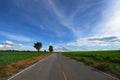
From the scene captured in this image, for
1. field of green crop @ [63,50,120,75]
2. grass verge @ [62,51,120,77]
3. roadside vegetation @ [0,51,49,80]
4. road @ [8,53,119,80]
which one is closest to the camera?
road @ [8,53,119,80]

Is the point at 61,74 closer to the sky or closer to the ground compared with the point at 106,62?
closer to the ground

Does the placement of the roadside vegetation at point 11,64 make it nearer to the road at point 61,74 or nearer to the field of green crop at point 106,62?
the road at point 61,74

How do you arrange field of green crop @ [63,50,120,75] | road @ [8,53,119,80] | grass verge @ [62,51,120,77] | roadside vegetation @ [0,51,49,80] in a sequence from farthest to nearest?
1. field of green crop @ [63,50,120,75]
2. grass verge @ [62,51,120,77]
3. roadside vegetation @ [0,51,49,80]
4. road @ [8,53,119,80]

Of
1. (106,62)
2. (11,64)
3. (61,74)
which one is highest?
(106,62)

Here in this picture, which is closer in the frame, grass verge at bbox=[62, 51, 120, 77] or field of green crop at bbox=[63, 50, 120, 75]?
grass verge at bbox=[62, 51, 120, 77]

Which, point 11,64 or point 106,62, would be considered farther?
point 106,62

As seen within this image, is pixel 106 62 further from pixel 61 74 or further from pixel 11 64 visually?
pixel 61 74

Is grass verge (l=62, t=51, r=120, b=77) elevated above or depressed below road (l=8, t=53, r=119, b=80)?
above

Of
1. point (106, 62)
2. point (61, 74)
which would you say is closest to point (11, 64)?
point (61, 74)

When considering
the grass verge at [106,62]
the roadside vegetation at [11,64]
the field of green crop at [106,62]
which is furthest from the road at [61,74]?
the field of green crop at [106,62]

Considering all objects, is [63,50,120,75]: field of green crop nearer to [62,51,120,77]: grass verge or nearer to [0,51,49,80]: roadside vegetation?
[62,51,120,77]: grass verge

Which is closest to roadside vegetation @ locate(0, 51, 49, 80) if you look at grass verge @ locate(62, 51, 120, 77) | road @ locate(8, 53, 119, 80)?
road @ locate(8, 53, 119, 80)

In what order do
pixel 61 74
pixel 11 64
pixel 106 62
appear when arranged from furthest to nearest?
pixel 106 62 < pixel 11 64 < pixel 61 74

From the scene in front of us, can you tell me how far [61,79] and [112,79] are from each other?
3351mm
